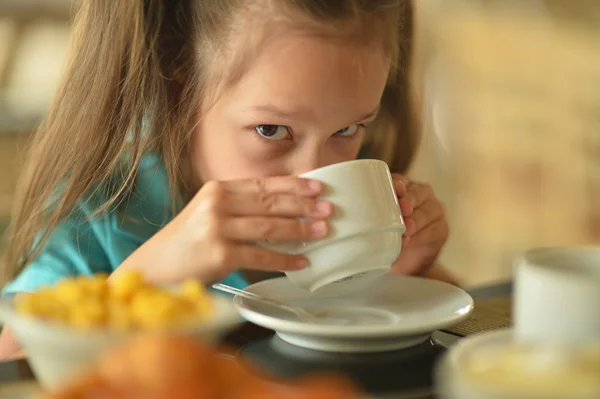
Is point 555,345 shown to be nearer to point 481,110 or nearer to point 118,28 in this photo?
point 118,28

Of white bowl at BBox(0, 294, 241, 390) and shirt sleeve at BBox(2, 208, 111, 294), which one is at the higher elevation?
white bowl at BBox(0, 294, 241, 390)

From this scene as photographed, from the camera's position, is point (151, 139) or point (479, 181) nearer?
point (151, 139)

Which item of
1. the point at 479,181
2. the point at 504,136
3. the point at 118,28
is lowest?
the point at 479,181

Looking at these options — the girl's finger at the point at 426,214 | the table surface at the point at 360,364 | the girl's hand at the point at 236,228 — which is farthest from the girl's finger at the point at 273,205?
the girl's finger at the point at 426,214

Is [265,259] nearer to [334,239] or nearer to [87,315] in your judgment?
[334,239]

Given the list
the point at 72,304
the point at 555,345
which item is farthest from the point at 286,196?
the point at 555,345

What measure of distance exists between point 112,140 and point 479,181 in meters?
2.54

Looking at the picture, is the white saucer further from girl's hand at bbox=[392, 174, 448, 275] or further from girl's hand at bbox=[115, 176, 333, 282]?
girl's hand at bbox=[392, 174, 448, 275]

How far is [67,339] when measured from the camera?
1.73ft

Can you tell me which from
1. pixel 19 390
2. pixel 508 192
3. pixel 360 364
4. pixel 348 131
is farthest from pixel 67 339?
pixel 508 192

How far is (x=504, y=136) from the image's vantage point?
133 inches

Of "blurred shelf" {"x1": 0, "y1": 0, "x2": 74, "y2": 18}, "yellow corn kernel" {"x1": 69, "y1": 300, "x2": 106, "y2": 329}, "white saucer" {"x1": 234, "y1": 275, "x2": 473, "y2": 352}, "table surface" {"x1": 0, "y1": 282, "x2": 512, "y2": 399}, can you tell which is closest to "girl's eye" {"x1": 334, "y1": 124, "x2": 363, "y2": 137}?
"white saucer" {"x1": 234, "y1": 275, "x2": 473, "y2": 352}

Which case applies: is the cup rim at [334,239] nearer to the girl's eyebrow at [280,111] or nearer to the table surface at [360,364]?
the table surface at [360,364]

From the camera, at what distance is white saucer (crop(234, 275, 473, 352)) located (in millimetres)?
742
